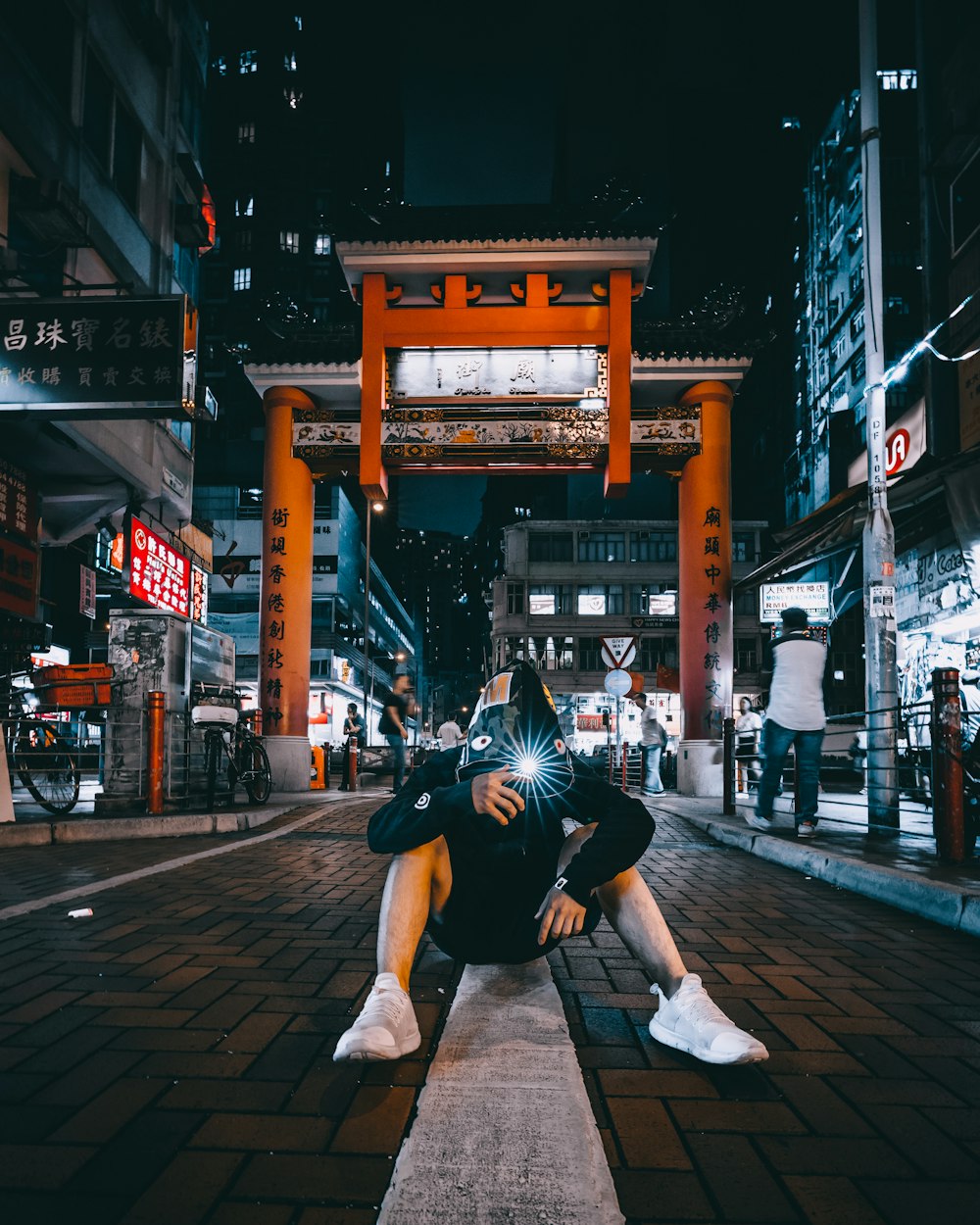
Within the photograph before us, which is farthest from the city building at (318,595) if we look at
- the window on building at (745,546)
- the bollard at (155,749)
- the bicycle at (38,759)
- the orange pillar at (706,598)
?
the bollard at (155,749)

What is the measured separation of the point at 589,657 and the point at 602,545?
6672mm

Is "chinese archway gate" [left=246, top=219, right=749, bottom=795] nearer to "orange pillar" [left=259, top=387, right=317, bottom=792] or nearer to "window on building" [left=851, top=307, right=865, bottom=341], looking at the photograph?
"orange pillar" [left=259, top=387, right=317, bottom=792]

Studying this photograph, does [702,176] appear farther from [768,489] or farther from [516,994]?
[516,994]

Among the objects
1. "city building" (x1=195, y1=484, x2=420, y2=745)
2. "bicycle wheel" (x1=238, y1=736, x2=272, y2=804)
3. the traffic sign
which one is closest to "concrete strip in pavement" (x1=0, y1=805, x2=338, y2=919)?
"bicycle wheel" (x1=238, y1=736, x2=272, y2=804)

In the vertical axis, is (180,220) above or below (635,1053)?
above

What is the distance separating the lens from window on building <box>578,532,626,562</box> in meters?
46.1

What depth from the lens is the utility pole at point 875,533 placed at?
744 centimetres

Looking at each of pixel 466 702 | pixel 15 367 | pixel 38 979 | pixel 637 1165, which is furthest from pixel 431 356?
pixel 466 702

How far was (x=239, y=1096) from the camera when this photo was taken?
199 centimetres

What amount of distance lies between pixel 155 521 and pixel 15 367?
9.29 metres

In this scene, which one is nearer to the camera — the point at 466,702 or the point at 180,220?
the point at 180,220

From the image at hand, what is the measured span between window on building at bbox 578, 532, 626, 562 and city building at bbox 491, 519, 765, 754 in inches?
2.3

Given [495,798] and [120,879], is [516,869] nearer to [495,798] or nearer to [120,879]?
[495,798]

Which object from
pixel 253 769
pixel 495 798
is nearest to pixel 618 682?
pixel 253 769
